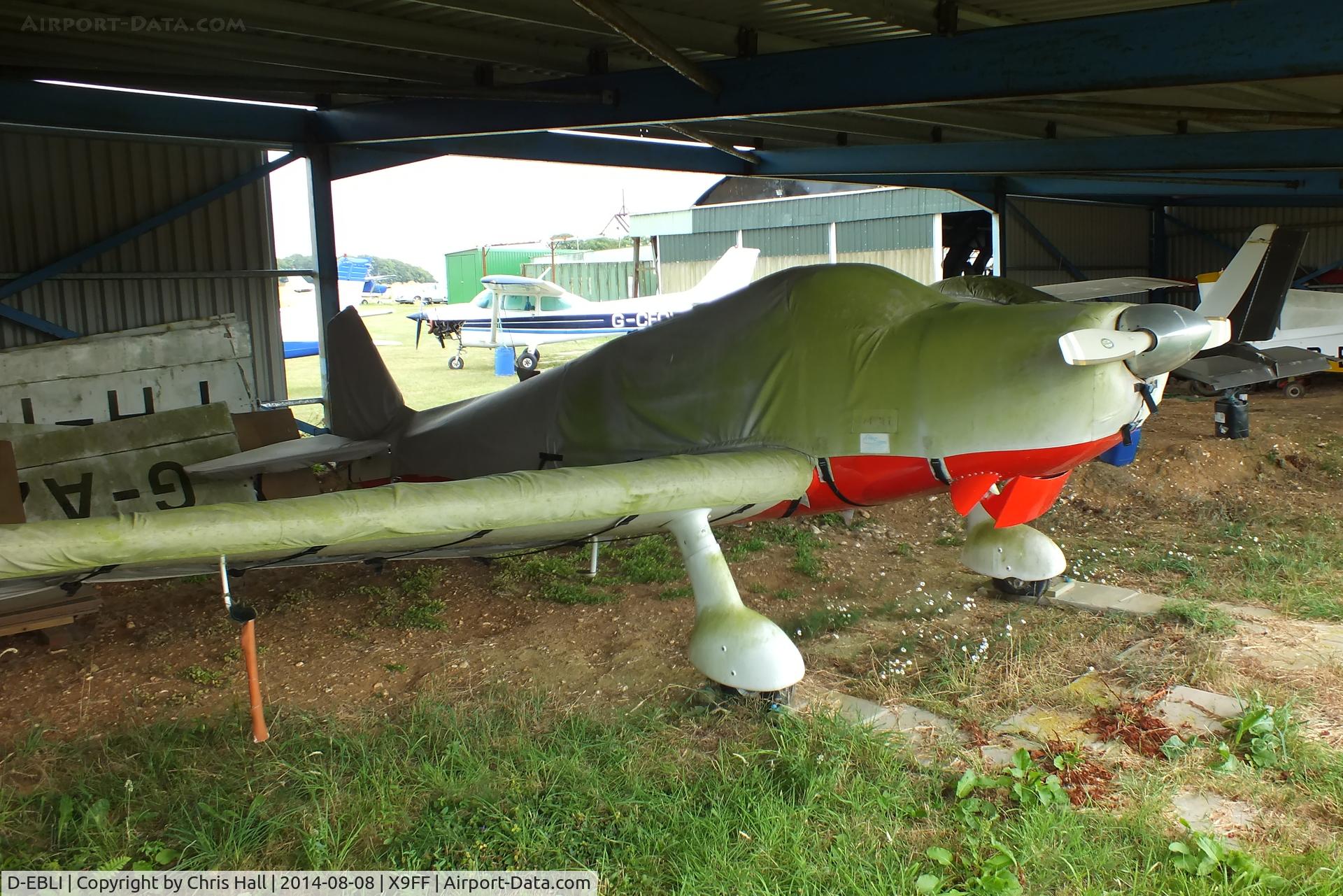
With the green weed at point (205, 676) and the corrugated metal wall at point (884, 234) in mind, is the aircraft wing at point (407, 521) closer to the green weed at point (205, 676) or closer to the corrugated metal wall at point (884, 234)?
the green weed at point (205, 676)

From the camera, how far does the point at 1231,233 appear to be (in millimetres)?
20578

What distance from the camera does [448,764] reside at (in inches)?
147

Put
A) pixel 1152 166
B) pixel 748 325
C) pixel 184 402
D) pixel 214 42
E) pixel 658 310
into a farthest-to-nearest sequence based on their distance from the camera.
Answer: pixel 658 310 → pixel 184 402 → pixel 1152 166 → pixel 214 42 → pixel 748 325

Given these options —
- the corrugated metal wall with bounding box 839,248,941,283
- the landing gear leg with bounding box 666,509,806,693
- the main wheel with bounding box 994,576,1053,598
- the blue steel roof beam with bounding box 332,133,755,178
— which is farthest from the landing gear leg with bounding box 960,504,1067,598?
the corrugated metal wall with bounding box 839,248,941,283

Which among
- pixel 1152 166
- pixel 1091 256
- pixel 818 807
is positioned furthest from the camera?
pixel 1091 256

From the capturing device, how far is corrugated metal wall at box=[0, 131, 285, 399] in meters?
8.12

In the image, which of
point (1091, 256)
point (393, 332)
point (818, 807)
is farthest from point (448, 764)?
point (393, 332)

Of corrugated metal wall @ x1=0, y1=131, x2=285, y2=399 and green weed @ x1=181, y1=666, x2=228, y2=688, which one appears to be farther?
corrugated metal wall @ x1=0, y1=131, x2=285, y2=399

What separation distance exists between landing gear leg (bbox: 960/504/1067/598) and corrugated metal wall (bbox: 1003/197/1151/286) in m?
12.3

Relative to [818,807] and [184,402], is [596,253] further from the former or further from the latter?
[818,807]

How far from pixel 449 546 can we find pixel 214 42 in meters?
4.27

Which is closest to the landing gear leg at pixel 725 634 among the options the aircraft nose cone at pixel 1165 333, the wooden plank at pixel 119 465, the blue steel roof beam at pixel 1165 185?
the aircraft nose cone at pixel 1165 333

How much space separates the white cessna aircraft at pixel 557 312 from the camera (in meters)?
24.0

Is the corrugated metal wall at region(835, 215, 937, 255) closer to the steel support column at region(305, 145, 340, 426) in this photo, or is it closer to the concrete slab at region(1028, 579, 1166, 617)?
the steel support column at region(305, 145, 340, 426)
